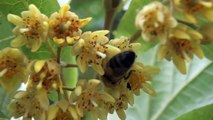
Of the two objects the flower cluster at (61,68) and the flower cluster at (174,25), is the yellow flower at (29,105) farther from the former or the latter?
the flower cluster at (174,25)

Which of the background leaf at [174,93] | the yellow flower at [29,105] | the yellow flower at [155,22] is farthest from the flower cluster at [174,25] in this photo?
the background leaf at [174,93]

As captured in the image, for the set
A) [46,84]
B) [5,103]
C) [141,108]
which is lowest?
[141,108]

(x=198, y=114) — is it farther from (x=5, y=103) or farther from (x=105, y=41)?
(x=5, y=103)

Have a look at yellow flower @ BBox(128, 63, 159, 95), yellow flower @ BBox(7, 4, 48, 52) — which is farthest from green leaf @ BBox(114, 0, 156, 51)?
yellow flower @ BBox(7, 4, 48, 52)

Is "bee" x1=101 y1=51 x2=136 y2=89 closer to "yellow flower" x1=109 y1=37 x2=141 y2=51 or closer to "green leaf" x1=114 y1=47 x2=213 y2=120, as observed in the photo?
"yellow flower" x1=109 y1=37 x2=141 y2=51

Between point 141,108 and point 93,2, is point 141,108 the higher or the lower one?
the lower one

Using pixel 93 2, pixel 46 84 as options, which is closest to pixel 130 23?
pixel 46 84

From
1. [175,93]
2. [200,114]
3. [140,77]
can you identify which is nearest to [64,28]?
[140,77]
